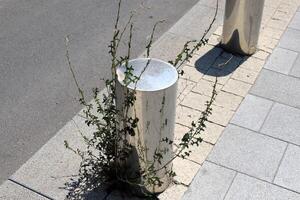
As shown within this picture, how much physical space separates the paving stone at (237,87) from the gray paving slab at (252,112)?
0.31ft

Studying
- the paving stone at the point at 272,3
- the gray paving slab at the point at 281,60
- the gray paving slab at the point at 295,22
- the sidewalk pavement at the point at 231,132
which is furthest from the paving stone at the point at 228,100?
the paving stone at the point at 272,3

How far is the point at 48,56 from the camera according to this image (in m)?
5.64

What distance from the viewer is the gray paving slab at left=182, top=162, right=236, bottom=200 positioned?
150 inches

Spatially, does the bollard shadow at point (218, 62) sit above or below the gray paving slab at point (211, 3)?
above

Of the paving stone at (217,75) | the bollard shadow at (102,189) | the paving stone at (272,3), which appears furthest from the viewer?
the paving stone at (272,3)

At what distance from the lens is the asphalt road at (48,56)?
4.49 m

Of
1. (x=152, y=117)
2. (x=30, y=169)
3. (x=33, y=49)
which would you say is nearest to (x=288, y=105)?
(x=152, y=117)

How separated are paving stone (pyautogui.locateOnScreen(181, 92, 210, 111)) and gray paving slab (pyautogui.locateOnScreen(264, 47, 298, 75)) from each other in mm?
1047

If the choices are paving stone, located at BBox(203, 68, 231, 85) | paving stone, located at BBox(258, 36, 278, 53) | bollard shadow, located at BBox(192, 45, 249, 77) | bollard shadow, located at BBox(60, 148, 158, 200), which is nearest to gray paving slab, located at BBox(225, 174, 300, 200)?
bollard shadow, located at BBox(60, 148, 158, 200)

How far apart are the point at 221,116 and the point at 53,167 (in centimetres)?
170

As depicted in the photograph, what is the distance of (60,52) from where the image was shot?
18.7ft

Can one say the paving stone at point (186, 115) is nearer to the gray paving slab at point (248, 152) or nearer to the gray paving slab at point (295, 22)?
the gray paving slab at point (248, 152)

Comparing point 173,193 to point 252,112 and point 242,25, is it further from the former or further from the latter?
point 242,25

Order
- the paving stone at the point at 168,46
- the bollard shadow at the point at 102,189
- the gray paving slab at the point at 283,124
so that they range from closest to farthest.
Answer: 1. the bollard shadow at the point at 102,189
2. the gray paving slab at the point at 283,124
3. the paving stone at the point at 168,46
